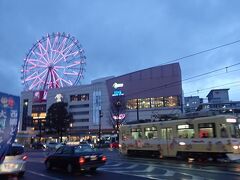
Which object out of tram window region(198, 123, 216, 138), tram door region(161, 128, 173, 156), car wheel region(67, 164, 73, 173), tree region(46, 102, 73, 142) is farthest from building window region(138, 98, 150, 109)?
car wheel region(67, 164, 73, 173)

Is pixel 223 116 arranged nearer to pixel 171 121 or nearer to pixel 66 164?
pixel 171 121

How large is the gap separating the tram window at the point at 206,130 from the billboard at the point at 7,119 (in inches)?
672

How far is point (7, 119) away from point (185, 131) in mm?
19012

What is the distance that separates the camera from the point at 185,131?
26656 millimetres

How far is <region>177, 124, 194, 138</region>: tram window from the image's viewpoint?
1025 inches

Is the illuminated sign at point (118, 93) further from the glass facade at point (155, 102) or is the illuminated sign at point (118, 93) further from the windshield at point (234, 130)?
the windshield at point (234, 130)

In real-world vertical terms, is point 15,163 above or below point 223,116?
below

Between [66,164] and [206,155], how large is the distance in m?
11.3

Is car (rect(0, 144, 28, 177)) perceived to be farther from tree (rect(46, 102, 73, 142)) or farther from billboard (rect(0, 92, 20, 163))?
tree (rect(46, 102, 73, 142))

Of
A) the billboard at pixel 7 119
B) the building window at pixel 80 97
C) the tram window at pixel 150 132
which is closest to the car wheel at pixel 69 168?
the billboard at pixel 7 119

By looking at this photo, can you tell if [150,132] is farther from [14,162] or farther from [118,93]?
[118,93]

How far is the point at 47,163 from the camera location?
20.0 m

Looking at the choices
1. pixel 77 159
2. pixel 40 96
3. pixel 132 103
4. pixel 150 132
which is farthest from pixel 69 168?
pixel 40 96

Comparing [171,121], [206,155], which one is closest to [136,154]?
[171,121]
